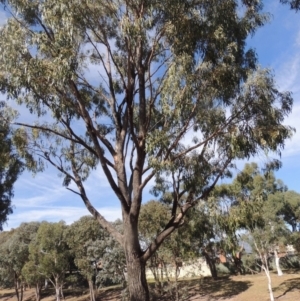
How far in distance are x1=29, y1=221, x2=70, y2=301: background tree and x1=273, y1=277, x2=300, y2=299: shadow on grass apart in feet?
47.4

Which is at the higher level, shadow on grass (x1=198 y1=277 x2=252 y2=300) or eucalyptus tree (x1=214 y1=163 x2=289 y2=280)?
eucalyptus tree (x1=214 y1=163 x2=289 y2=280)

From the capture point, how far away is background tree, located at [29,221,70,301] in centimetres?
2558

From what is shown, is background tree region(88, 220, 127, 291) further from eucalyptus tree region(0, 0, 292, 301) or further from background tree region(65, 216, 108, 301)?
eucalyptus tree region(0, 0, 292, 301)

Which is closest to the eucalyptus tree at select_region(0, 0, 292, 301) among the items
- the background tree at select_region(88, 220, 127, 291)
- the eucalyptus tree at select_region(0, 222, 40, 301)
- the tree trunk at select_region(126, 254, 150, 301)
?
the tree trunk at select_region(126, 254, 150, 301)

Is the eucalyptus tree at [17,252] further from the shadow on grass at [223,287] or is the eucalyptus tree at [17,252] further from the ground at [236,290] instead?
the shadow on grass at [223,287]

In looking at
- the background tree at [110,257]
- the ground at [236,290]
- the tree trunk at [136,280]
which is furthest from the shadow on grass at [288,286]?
the tree trunk at [136,280]

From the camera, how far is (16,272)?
30953 mm

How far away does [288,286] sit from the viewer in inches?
767

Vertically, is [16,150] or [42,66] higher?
[42,66]

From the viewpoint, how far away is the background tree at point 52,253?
83.9ft

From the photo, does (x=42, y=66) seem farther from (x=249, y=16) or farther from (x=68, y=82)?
(x=249, y=16)

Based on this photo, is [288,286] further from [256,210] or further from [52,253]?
[52,253]

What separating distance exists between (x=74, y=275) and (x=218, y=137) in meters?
26.0

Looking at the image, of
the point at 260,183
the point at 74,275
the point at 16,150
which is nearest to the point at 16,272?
the point at 74,275
